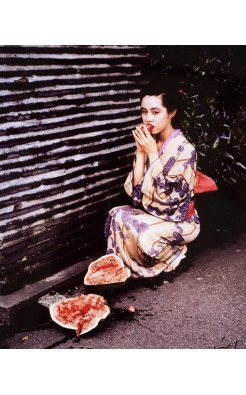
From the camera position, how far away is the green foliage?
379 centimetres

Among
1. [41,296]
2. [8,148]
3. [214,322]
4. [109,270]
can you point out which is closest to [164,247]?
[109,270]

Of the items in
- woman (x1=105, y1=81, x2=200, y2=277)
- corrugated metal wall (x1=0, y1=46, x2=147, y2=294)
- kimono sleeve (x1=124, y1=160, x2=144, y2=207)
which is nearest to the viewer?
corrugated metal wall (x1=0, y1=46, x2=147, y2=294)

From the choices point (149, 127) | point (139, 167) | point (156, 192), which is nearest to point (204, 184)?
point (156, 192)

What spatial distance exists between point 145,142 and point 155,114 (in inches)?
11.4

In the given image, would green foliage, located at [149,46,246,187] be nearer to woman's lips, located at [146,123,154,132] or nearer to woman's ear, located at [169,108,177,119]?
woman's ear, located at [169,108,177,119]

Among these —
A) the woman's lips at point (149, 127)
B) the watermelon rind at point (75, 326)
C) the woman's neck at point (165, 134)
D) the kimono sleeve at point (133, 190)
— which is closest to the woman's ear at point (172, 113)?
the woman's neck at point (165, 134)

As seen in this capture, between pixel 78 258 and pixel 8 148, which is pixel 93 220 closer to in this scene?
pixel 78 258

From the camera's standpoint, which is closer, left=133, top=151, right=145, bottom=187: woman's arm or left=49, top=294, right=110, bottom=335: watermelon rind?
left=49, top=294, right=110, bottom=335: watermelon rind

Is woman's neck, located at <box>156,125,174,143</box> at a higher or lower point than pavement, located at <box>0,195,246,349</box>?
higher

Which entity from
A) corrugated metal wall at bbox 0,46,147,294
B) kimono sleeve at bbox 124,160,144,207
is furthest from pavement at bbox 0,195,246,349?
kimono sleeve at bbox 124,160,144,207

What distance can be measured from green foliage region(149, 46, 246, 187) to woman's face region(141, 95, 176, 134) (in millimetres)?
350

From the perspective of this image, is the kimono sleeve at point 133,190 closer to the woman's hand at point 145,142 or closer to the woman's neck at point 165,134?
the woman's hand at point 145,142

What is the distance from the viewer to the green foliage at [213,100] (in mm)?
3791

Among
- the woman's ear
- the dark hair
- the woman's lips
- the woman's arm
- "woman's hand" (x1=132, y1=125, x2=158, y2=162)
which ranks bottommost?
the woman's arm
